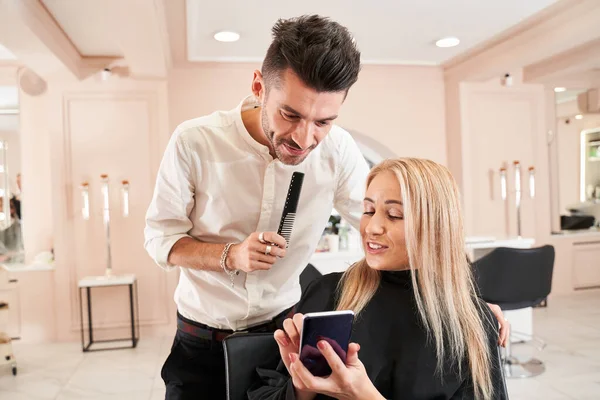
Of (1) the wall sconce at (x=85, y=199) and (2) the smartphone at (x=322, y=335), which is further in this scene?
(1) the wall sconce at (x=85, y=199)

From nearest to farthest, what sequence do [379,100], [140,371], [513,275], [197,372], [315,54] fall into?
[315,54] → [197,372] → [513,275] → [140,371] → [379,100]

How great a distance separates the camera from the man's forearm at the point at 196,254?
51.9 inches

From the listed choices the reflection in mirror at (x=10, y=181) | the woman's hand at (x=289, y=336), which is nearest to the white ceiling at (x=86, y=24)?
the reflection in mirror at (x=10, y=181)

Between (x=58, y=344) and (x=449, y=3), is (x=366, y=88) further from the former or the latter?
(x=58, y=344)

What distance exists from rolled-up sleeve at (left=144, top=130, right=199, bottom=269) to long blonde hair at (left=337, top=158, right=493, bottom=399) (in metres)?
0.53

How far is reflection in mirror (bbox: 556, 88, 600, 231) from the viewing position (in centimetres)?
606

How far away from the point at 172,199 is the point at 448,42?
3.46m

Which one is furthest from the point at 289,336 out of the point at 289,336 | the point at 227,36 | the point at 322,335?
the point at 227,36

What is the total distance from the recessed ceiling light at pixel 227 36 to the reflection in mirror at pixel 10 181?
2.13 metres

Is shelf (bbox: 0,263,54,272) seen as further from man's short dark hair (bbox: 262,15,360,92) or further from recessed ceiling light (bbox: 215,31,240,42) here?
man's short dark hair (bbox: 262,15,360,92)

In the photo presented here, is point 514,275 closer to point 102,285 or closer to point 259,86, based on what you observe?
point 259,86

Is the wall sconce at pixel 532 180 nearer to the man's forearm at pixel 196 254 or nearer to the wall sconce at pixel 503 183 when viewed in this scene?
the wall sconce at pixel 503 183

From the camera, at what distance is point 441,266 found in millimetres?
1362

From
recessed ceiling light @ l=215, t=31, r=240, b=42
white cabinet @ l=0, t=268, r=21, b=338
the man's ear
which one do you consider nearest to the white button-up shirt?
the man's ear
